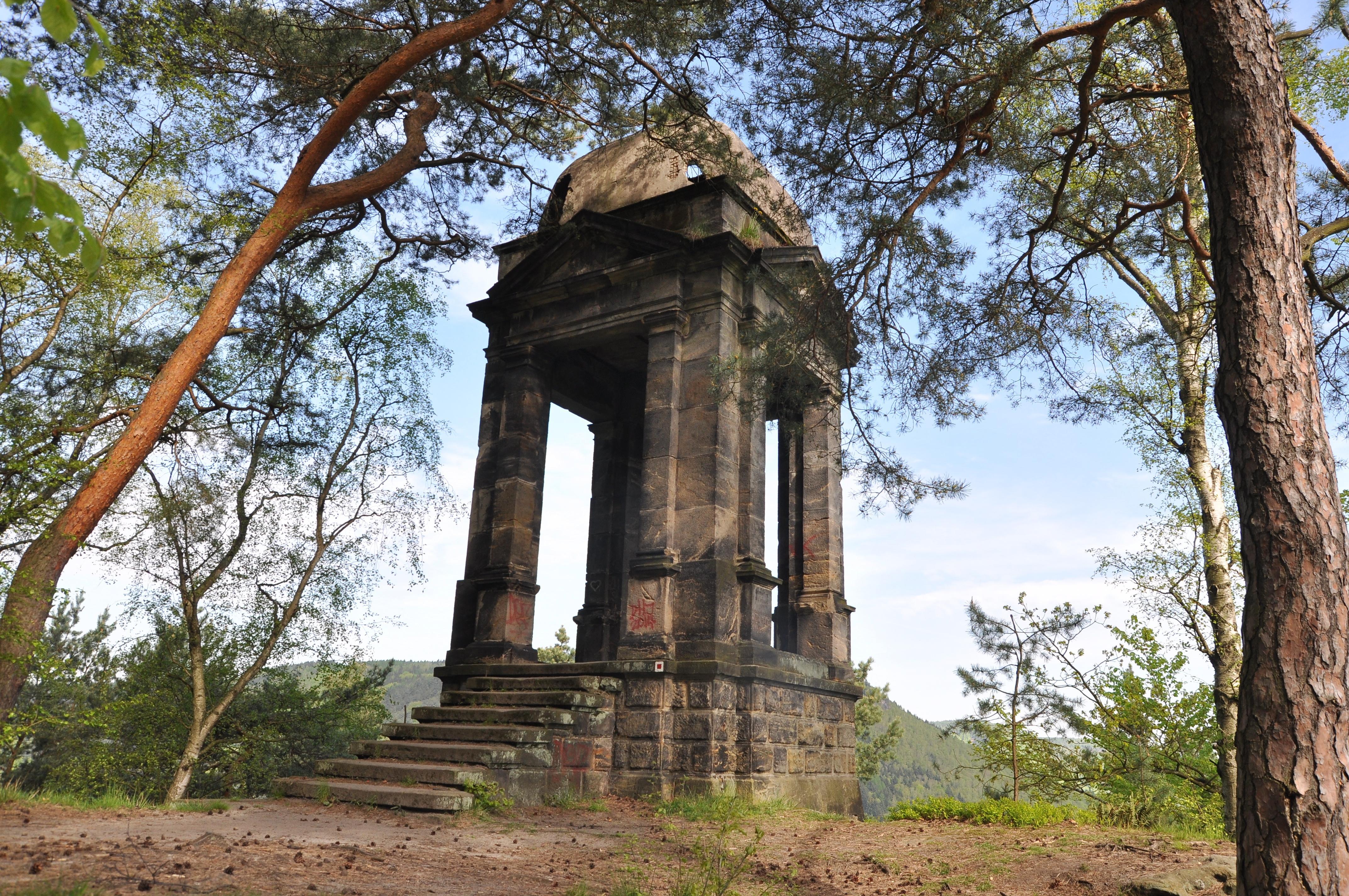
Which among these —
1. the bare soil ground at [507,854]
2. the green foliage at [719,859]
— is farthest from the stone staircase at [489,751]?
the green foliage at [719,859]

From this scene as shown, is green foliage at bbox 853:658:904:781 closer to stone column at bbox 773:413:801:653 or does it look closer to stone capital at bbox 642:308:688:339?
stone column at bbox 773:413:801:653

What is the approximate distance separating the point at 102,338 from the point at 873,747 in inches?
1069

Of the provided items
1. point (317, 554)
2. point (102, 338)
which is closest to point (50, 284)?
point (102, 338)

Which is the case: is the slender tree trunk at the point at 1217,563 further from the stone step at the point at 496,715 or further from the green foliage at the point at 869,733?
the green foliage at the point at 869,733

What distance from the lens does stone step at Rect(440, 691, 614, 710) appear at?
31.1 ft

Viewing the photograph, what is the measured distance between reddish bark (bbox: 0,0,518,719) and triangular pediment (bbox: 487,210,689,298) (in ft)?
8.06

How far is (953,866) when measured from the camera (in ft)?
20.0

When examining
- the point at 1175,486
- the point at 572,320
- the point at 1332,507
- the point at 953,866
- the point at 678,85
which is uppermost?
the point at 678,85

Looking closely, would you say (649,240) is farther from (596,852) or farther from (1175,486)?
(1175,486)

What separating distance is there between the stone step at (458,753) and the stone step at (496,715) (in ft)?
1.20

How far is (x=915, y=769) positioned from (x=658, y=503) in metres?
102

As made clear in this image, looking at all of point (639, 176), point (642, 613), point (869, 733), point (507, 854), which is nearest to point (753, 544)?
point (642, 613)

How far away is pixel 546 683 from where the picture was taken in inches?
397

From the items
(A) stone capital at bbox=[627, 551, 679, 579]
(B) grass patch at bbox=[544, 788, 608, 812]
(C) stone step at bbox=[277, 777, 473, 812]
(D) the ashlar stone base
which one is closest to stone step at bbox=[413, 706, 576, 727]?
(D) the ashlar stone base
